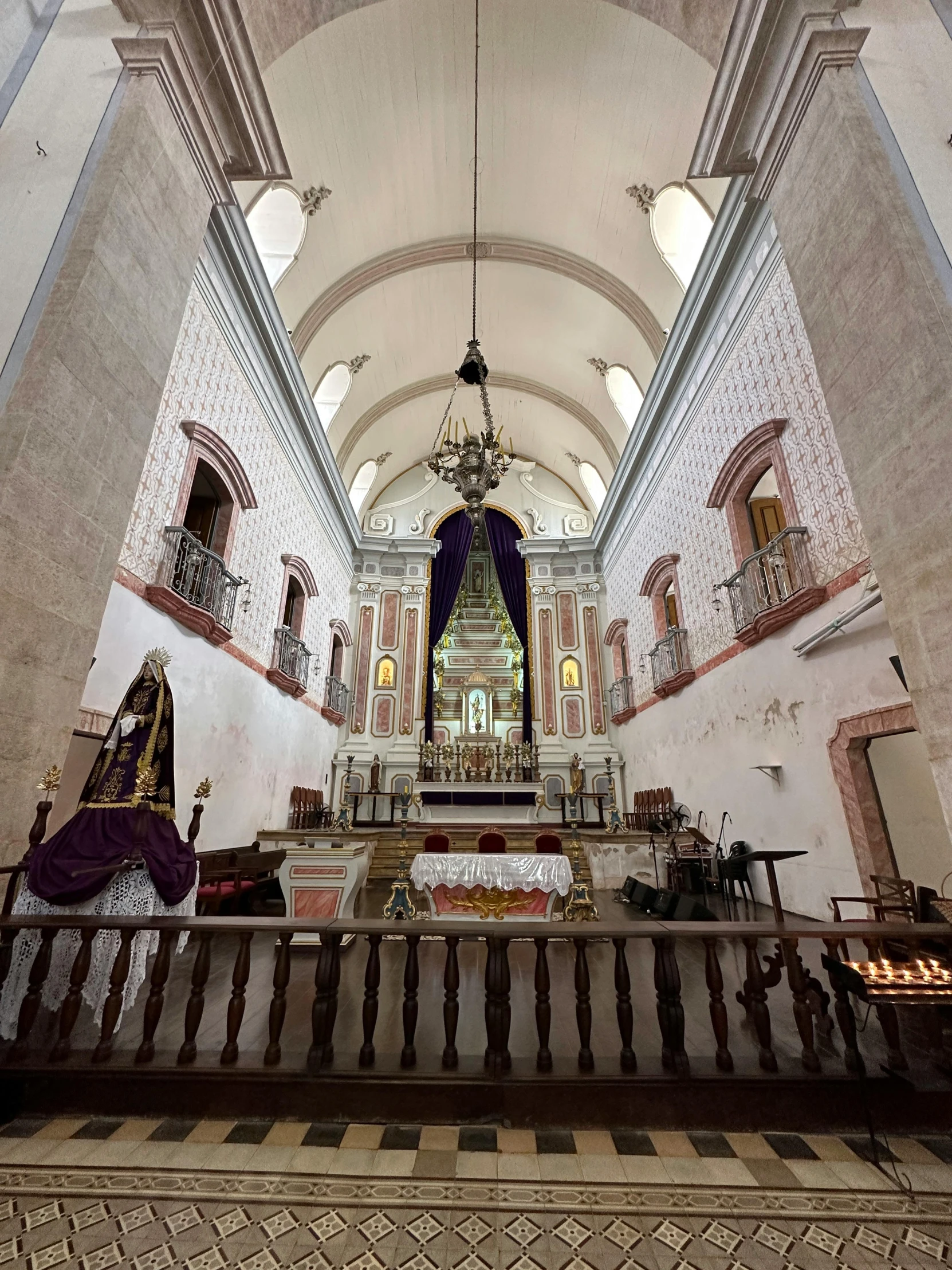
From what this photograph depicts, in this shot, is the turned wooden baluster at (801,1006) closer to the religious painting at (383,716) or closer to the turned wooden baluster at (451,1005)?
the turned wooden baluster at (451,1005)

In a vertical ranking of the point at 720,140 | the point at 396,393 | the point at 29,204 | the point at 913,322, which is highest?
the point at 396,393

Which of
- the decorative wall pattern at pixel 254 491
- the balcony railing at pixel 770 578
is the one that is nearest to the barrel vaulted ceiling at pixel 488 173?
the decorative wall pattern at pixel 254 491

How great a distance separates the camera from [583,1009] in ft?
7.82

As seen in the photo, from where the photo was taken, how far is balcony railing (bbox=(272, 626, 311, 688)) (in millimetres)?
8820

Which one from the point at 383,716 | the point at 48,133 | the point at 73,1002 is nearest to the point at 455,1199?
the point at 73,1002

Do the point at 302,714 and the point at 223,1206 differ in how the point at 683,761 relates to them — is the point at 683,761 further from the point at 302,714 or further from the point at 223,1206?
the point at 223,1206

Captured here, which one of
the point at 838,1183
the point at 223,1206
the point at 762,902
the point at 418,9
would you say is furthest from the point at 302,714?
the point at 418,9

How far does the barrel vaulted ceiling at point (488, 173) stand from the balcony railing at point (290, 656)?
4700 millimetres

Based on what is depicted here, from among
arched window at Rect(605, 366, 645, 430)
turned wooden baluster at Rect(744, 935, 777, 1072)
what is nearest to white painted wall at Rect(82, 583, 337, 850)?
turned wooden baluster at Rect(744, 935, 777, 1072)

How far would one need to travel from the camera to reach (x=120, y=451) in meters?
3.68

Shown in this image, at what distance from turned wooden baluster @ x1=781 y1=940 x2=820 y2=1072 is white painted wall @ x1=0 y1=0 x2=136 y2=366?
17.0 feet

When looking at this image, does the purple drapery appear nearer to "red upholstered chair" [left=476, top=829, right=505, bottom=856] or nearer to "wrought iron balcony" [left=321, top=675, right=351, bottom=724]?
"wrought iron balcony" [left=321, top=675, right=351, bottom=724]

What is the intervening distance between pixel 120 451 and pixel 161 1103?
11.8 ft

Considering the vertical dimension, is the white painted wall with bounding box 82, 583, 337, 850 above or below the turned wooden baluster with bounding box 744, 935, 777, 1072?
above
